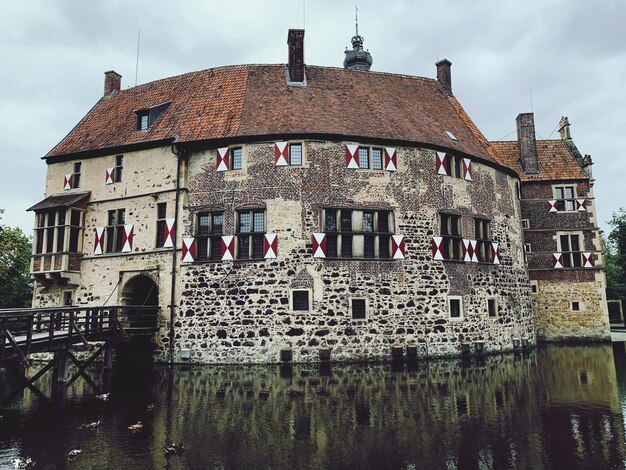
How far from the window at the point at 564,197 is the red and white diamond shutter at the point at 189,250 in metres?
19.2

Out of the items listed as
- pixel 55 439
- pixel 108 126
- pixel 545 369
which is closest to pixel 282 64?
pixel 108 126

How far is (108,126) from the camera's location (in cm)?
A: 2077

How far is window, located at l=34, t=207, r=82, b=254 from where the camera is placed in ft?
60.3

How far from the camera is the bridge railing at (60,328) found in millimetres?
10648

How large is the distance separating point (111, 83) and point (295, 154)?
12116mm

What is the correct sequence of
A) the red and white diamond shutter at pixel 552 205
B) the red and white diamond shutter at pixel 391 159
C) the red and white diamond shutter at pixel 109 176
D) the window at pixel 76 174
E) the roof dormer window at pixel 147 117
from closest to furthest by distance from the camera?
the red and white diamond shutter at pixel 391 159, the red and white diamond shutter at pixel 109 176, the roof dormer window at pixel 147 117, the window at pixel 76 174, the red and white diamond shutter at pixel 552 205

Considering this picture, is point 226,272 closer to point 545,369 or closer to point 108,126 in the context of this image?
point 108,126

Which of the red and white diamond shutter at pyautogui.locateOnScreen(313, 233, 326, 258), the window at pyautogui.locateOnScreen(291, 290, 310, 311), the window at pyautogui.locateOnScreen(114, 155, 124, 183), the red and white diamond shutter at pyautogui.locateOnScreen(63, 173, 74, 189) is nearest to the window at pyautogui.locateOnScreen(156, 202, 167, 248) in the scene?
the window at pyautogui.locateOnScreen(114, 155, 124, 183)

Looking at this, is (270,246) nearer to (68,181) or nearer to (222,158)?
(222,158)

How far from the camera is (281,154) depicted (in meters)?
17.2

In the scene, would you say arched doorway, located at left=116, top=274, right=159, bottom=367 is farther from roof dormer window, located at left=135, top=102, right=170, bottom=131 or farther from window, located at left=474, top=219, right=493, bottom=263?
window, located at left=474, top=219, right=493, bottom=263

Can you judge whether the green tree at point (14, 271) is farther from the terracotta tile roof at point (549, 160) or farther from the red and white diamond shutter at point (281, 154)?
the terracotta tile roof at point (549, 160)

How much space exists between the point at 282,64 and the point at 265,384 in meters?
14.0

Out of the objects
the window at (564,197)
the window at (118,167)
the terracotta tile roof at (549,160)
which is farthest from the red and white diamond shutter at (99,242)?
the window at (564,197)
